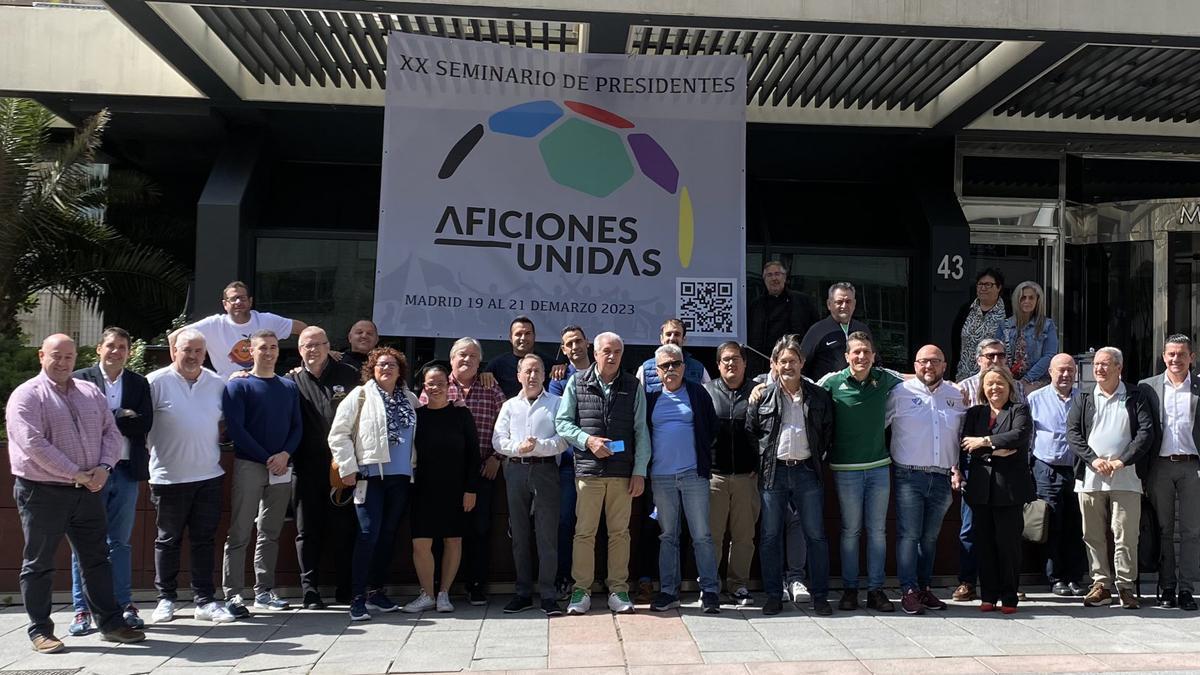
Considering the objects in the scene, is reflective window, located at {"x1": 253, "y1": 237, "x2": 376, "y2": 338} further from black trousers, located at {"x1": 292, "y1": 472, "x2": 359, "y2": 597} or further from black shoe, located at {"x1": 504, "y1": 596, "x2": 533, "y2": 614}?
black shoe, located at {"x1": 504, "y1": 596, "x2": 533, "y2": 614}

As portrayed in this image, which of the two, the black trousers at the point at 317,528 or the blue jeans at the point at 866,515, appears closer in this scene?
the blue jeans at the point at 866,515

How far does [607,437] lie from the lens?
7.12 meters

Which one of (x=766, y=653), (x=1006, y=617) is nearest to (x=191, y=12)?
(x=766, y=653)

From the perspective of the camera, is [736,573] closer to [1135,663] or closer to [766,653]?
[766,653]

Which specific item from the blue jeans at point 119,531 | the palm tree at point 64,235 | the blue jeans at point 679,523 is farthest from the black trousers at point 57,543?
the palm tree at point 64,235

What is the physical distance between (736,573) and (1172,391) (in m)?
3.36

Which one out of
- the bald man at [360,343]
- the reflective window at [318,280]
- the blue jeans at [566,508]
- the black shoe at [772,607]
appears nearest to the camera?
the black shoe at [772,607]

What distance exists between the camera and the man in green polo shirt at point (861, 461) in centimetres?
724

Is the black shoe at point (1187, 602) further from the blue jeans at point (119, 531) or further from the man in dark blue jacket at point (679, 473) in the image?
the blue jeans at point (119, 531)

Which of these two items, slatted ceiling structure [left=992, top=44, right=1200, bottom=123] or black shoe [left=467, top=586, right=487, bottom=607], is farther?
slatted ceiling structure [left=992, top=44, right=1200, bottom=123]

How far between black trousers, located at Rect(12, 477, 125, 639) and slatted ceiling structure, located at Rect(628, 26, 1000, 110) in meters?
5.53

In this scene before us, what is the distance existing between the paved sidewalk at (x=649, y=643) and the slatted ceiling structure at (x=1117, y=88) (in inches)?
194

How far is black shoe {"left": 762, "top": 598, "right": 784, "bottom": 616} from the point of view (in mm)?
7133

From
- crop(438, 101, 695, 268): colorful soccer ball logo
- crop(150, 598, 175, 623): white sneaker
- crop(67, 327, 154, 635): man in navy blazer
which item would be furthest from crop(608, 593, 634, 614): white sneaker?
crop(438, 101, 695, 268): colorful soccer ball logo
